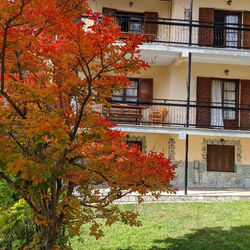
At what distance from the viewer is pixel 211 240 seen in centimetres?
591

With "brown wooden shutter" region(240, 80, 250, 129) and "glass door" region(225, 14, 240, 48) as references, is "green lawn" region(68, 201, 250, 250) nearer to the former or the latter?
"brown wooden shutter" region(240, 80, 250, 129)

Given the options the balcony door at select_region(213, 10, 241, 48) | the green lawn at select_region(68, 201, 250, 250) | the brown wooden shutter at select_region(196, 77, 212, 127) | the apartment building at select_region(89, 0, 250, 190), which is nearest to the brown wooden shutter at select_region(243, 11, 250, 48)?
the apartment building at select_region(89, 0, 250, 190)

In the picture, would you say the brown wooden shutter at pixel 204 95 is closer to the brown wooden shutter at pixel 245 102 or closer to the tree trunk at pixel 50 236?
the brown wooden shutter at pixel 245 102

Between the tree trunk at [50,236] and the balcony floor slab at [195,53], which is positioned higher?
the balcony floor slab at [195,53]

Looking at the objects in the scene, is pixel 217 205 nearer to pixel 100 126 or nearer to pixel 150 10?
pixel 100 126

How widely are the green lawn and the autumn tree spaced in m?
1.75

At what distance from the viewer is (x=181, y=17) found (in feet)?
40.3

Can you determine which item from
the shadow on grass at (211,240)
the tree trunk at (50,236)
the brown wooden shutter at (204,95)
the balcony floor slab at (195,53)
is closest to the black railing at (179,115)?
the brown wooden shutter at (204,95)

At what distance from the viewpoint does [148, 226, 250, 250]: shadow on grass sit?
219 inches

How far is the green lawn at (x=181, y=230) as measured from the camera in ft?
18.6

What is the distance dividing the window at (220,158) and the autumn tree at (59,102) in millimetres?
9127

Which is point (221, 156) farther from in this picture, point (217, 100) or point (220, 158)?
point (217, 100)

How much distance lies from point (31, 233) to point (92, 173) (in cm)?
198

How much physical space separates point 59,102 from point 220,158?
1042 centimetres
